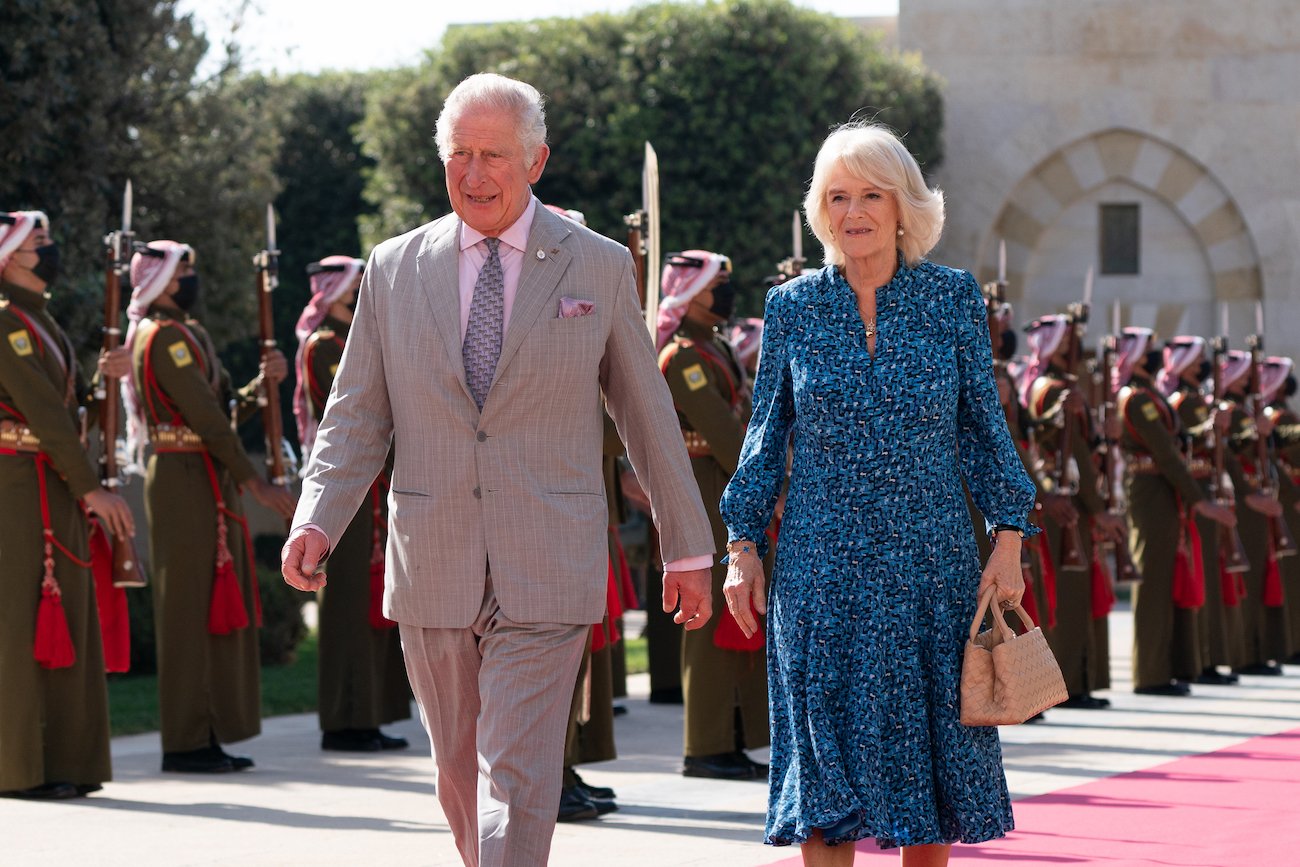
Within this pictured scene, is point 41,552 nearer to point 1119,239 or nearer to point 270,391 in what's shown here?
point 270,391

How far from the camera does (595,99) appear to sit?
87.1 ft

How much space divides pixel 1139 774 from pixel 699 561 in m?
4.80

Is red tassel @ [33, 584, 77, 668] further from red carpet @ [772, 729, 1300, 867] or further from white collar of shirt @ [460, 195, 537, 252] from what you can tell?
white collar of shirt @ [460, 195, 537, 252]

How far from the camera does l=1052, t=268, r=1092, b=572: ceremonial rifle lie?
12414mm

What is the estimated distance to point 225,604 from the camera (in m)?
9.27

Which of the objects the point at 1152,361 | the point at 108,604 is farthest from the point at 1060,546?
the point at 108,604

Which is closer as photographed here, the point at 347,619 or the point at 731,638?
the point at 731,638

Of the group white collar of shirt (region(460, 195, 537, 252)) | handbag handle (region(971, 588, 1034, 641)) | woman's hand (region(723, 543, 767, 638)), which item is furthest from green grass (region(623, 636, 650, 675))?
white collar of shirt (region(460, 195, 537, 252))

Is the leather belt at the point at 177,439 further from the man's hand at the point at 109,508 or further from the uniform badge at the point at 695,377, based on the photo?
the uniform badge at the point at 695,377

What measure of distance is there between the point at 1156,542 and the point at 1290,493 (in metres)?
3.86

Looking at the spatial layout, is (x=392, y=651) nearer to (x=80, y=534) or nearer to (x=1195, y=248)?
(x=80, y=534)

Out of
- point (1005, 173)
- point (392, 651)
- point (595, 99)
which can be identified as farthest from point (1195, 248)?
point (392, 651)

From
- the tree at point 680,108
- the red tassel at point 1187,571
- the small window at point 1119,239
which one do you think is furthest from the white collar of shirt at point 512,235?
the small window at point 1119,239

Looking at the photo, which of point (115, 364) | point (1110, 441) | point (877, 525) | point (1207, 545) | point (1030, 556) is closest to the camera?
point (877, 525)
